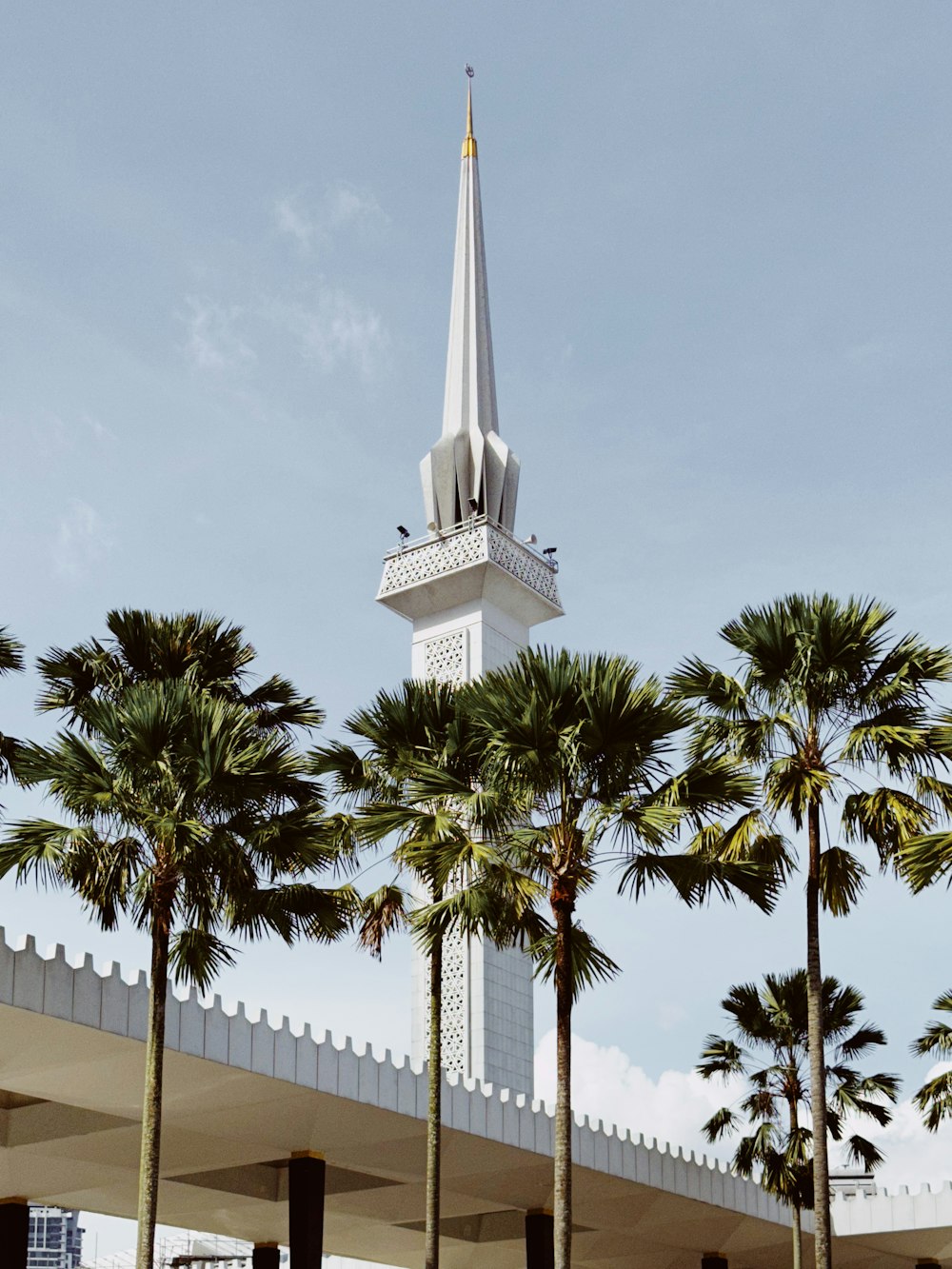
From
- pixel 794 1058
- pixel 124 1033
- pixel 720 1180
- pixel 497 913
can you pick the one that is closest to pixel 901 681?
pixel 497 913

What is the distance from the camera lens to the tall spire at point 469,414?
4950cm

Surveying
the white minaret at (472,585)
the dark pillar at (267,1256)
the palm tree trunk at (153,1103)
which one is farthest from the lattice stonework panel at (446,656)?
the palm tree trunk at (153,1103)

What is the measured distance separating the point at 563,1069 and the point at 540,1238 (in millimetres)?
14833

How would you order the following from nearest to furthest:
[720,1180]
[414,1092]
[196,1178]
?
[414,1092] → [196,1178] → [720,1180]

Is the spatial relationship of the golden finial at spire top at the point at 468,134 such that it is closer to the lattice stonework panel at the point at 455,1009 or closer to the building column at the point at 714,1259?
the lattice stonework panel at the point at 455,1009

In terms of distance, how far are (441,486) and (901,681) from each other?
3212 centimetres

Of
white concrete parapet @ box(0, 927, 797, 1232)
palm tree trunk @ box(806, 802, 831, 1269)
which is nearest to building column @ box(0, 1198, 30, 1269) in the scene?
white concrete parapet @ box(0, 927, 797, 1232)

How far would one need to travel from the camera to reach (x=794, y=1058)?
2808cm

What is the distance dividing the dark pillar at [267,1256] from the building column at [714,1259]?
9.15 metres

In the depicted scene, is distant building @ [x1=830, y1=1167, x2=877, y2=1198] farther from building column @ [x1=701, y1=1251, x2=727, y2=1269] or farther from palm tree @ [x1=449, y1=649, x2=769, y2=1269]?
palm tree @ [x1=449, y1=649, x2=769, y2=1269]

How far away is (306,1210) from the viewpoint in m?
24.5

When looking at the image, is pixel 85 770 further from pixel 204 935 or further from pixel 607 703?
pixel 607 703

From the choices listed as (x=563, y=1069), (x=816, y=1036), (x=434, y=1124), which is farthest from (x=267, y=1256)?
(x=563, y=1069)

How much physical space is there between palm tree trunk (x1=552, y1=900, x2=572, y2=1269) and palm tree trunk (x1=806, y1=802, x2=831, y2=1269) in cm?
312
